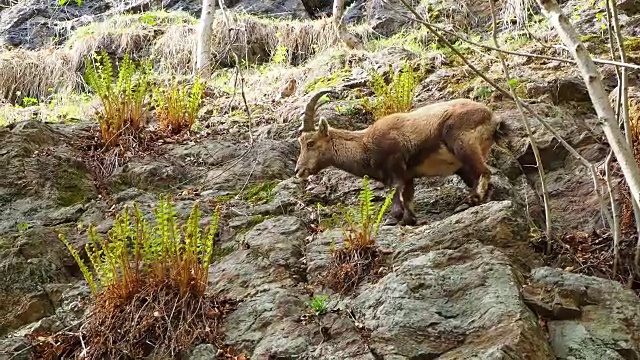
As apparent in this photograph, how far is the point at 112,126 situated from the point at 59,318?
304 centimetres

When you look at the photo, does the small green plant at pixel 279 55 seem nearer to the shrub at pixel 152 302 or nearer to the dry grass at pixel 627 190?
the dry grass at pixel 627 190

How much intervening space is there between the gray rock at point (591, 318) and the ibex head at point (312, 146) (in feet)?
9.26

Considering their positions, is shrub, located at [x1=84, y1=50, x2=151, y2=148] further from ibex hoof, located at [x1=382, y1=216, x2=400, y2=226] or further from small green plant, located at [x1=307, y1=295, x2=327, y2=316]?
small green plant, located at [x1=307, y1=295, x2=327, y2=316]

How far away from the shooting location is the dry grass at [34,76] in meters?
13.3

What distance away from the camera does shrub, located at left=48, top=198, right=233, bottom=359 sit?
4.46 m

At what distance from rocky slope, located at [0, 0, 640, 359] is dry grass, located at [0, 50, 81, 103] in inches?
235

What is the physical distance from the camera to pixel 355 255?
5.03m

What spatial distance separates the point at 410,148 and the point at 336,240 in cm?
140

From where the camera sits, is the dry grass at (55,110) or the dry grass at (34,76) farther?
the dry grass at (34,76)

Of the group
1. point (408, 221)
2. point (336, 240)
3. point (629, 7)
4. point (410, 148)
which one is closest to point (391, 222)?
point (408, 221)

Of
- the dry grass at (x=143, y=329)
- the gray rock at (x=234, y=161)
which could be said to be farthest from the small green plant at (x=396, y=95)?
the dry grass at (x=143, y=329)

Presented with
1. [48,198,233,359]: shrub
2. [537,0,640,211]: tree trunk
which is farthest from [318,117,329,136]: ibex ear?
[537,0,640,211]: tree trunk

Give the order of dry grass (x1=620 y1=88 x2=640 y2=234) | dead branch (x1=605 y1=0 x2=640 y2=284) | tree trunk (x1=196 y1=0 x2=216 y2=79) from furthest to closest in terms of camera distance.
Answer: tree trunk (x1=196 y1=0 x2=216 y2=79) < dry grass (x1=620 y1=88 x2=640 y2=234) < dead branch (x1=605 y1=0 x2=640 y2=284)

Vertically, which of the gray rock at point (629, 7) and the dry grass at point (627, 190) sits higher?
the gray rock at point (629, 7)
